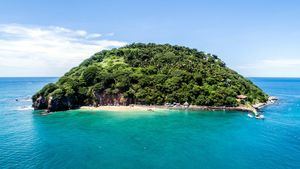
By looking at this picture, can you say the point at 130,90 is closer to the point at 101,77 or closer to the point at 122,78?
the point at 122,78

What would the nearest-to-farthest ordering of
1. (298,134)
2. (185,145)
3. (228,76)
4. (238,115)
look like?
(185,145)
(298,134)
(238,115)
(228,76)

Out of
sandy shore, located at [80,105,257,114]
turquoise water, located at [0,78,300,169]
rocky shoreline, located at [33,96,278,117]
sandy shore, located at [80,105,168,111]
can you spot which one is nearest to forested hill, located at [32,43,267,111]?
rocky shoreline, located at [33,96,278,117]

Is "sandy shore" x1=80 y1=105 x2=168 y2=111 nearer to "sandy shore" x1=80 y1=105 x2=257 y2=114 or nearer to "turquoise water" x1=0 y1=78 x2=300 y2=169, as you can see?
"sandy shore" x1=80 y1=105 x2=257 y2=114

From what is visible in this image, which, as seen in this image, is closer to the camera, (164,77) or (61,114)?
(61,114)

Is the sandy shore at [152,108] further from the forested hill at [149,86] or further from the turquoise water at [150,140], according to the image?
the turquoise water at [150,140]

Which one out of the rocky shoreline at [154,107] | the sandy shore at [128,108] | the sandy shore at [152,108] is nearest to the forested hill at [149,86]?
the rocky shoreline at [154,107]

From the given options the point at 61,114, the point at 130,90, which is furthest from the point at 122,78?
the point at 61,114
